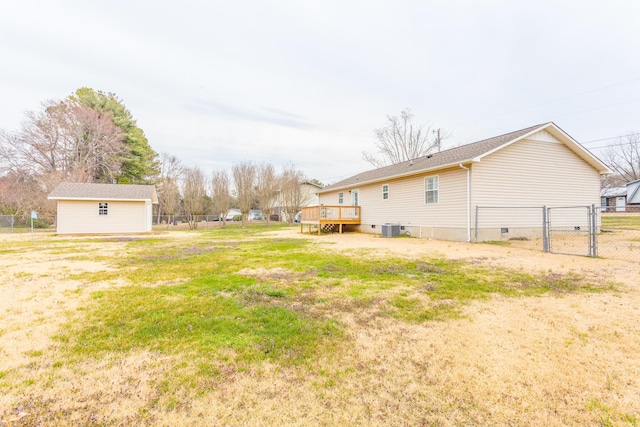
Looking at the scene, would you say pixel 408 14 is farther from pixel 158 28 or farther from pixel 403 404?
pixel 403 404

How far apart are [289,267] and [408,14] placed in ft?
37.3

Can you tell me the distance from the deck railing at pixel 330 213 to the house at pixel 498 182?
13.9 ft

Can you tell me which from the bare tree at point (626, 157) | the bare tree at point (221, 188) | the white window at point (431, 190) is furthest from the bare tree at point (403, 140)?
the bare tree at point (626, 157)

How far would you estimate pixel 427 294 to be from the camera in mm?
4496

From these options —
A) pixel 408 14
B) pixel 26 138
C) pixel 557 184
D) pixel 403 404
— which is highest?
pixel 408 14

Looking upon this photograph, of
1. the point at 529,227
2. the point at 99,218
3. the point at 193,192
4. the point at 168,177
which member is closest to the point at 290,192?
the point at 193,192

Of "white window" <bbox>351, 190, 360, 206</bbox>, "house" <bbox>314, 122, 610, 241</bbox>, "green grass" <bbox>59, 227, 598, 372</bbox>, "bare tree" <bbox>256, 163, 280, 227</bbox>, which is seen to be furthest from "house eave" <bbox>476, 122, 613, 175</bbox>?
"bare tree" <bbox>256, 163, 280, 227</bbox>

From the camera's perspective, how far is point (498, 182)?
11742mm

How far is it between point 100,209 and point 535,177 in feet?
81.3

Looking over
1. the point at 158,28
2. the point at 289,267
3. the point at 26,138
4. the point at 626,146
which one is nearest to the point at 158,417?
the point at 289,267

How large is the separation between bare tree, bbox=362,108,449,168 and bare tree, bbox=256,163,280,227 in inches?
494

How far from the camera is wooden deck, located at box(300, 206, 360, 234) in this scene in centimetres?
1717

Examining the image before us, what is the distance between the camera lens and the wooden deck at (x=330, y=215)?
17.2 metres

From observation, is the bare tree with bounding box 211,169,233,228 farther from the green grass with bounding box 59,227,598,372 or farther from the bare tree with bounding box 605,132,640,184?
the bare tree with bounding box 605,132,640,184
